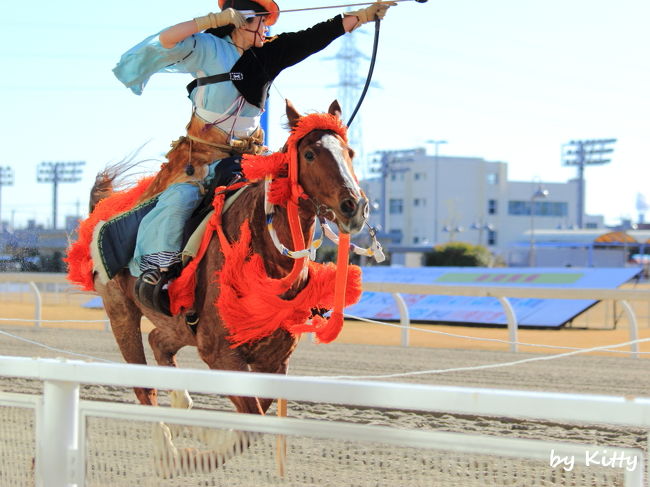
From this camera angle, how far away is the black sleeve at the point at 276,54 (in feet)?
16.7

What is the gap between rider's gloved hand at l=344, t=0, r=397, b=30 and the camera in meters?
4.95

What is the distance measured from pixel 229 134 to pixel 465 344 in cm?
998

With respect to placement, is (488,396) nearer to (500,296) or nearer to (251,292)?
(251,292)

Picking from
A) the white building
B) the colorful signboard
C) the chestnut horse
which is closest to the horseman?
the chestnut horse

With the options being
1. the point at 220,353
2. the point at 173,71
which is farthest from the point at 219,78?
the point at 220,353

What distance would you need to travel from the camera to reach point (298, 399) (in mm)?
2535

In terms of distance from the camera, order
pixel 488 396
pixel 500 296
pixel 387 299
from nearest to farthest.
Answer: pixel 488 396
pixel 500 296
pixel 387 299

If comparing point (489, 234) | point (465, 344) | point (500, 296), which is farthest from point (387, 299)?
point (489, 234)

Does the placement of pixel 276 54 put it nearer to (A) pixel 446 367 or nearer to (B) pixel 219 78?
(B) pixel 219 78

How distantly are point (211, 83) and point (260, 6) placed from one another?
0.55 m

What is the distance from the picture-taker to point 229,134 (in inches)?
205

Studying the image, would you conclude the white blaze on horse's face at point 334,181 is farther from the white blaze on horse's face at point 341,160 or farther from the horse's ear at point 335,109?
the horse's ear at point 335,109

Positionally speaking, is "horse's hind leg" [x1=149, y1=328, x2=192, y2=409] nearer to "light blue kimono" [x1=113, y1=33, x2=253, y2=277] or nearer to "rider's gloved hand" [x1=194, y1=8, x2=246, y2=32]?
"light blue kimono" [x1=113, y1=33, x2=253, y2=277]

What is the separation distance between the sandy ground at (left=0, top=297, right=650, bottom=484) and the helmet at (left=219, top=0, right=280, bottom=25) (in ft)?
9.30
